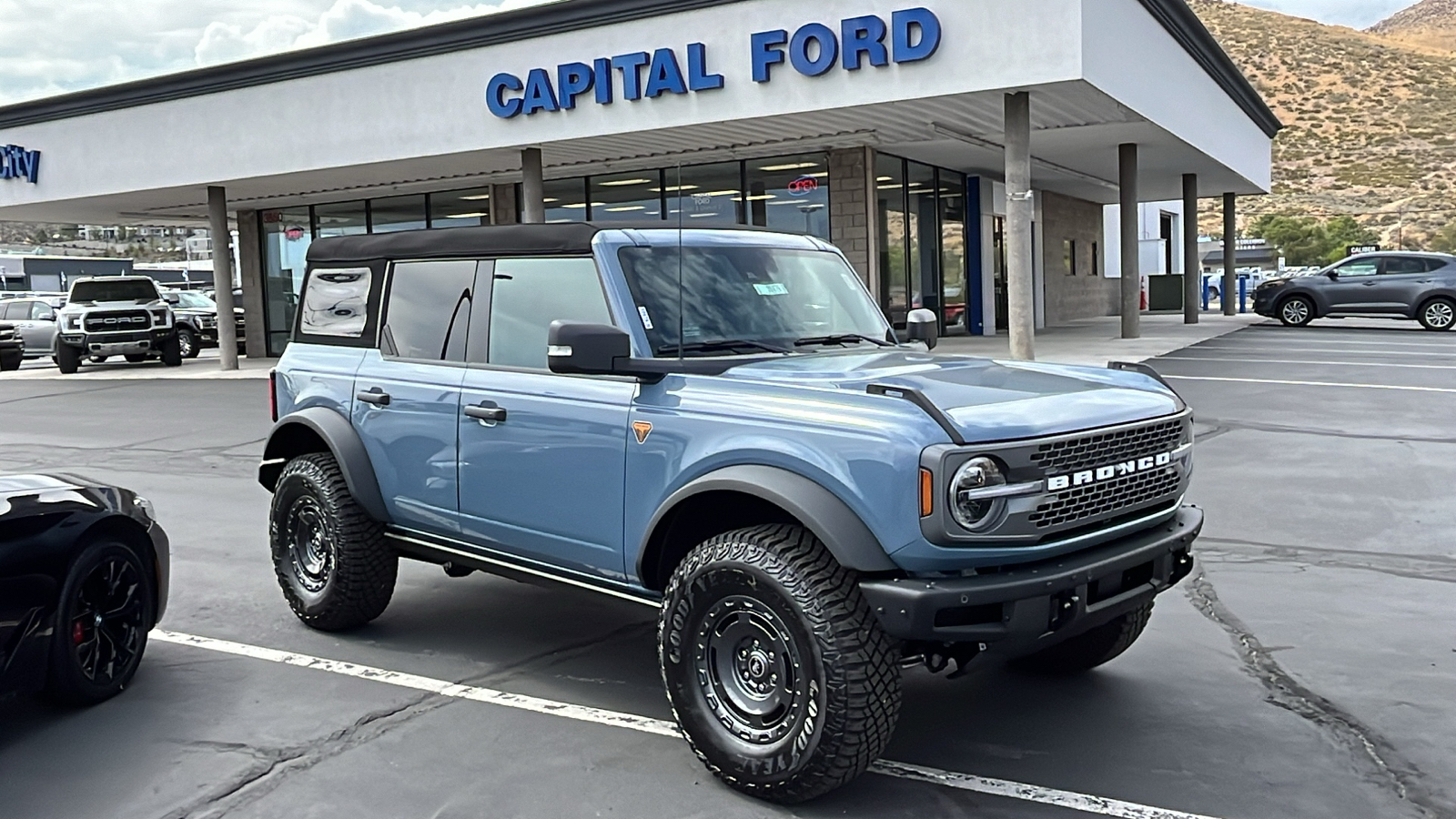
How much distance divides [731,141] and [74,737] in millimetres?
16927

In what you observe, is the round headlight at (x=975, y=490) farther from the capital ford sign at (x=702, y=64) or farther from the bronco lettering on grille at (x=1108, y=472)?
the capital ford sign at (x=702, y=64)

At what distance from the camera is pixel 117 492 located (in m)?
5.18

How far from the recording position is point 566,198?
25484 millimetres

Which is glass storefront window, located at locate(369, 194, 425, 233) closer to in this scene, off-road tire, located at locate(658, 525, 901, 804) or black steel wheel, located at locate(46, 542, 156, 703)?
black steel wheel, located at locate(46, 542, 156, 703)

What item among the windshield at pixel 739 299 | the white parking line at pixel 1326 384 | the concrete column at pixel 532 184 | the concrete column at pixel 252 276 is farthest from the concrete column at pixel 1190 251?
the windshield at pixel 739 299

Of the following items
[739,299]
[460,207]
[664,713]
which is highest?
[460,207]

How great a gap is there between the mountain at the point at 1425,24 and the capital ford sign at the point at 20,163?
16695cm

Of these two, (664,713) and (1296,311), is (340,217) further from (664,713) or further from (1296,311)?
(664,713)

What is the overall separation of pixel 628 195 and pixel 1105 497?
2112cm

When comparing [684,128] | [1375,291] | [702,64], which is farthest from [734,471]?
[1375,291]

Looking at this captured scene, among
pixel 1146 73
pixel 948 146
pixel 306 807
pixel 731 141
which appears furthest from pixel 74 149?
pixel 306 807

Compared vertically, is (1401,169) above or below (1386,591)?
above

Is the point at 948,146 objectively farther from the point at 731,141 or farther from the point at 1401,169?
the point at 1401,169

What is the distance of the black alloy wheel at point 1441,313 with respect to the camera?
26.3m
